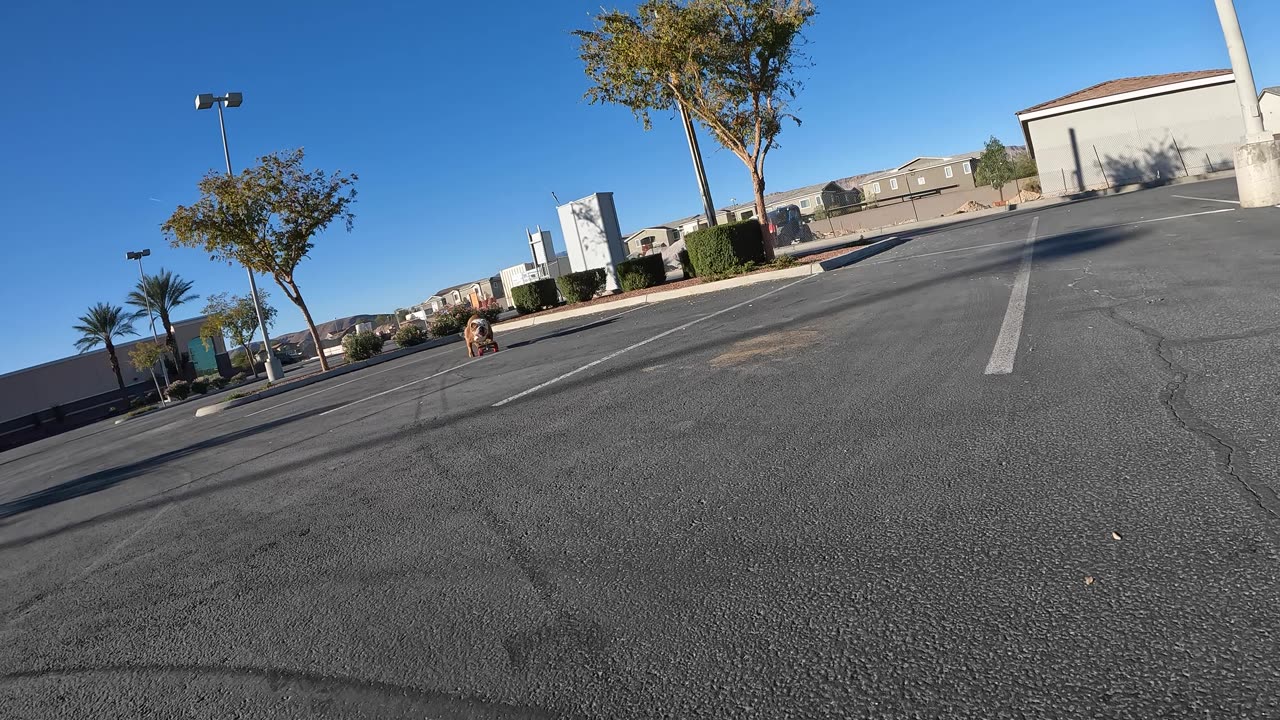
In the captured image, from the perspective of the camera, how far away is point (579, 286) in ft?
85.5

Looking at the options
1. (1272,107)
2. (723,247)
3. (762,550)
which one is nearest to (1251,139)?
(723,247)

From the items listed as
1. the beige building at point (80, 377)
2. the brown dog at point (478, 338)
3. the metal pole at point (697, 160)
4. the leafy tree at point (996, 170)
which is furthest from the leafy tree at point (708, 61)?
the beige building at point (80, 377)

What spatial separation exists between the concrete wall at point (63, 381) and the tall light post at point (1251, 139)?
57.5 metres

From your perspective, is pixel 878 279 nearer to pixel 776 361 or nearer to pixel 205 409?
pixel 776 361

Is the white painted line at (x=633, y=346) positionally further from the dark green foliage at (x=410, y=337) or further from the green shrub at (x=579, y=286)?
the dark green foliage at (x=410, y=337)

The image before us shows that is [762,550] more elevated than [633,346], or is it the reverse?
[633,346]

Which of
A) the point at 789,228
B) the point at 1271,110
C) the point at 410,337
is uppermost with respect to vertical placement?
the point at 789,228

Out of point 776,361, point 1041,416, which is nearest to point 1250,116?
point 776,361

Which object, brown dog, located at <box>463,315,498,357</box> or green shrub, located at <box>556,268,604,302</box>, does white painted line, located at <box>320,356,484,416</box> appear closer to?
brown dog, located at <box>463,315,498,357</box>

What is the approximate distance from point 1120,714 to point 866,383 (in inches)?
159

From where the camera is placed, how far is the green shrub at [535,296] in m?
27.3

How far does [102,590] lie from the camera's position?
4.73 metres

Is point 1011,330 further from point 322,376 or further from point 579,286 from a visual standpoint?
point 322,376

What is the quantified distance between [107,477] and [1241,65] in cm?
1901
